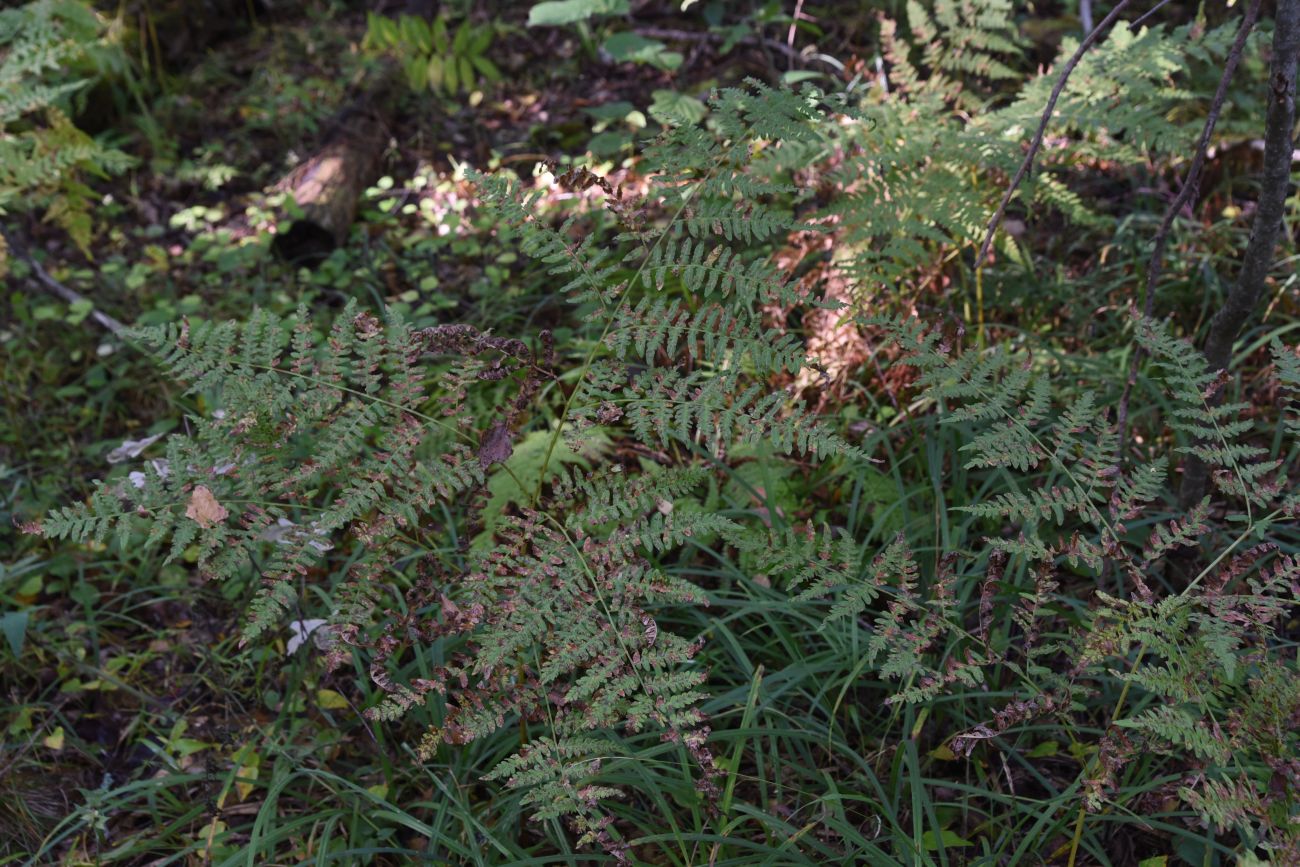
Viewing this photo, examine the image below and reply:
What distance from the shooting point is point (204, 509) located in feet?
6.32

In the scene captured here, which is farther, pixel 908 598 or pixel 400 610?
pixel 400 610

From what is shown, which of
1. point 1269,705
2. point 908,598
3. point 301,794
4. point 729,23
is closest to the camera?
point 1269,705

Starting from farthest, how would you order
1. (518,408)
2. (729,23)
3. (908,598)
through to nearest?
(729,23)
(518,408)
(908,598)

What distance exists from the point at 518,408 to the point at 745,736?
91 centimetres

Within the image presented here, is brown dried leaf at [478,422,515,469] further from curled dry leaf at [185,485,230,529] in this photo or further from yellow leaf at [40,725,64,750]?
yellow leaf at [40,725,64,750]

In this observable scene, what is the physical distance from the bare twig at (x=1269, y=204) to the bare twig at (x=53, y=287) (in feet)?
13.4

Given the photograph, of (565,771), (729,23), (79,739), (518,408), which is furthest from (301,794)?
(729,23)

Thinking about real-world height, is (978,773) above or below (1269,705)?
below

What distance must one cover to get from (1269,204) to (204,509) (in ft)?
8.23

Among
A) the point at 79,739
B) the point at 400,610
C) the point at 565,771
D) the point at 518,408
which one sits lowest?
the point at 79,739

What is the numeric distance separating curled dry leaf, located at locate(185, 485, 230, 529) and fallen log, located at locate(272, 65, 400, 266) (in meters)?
2.76

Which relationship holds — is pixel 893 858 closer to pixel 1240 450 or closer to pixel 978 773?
pixel 978 773

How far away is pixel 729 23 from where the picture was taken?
5.19 meters

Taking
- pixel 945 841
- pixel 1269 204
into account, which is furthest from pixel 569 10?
pixel 945 841
